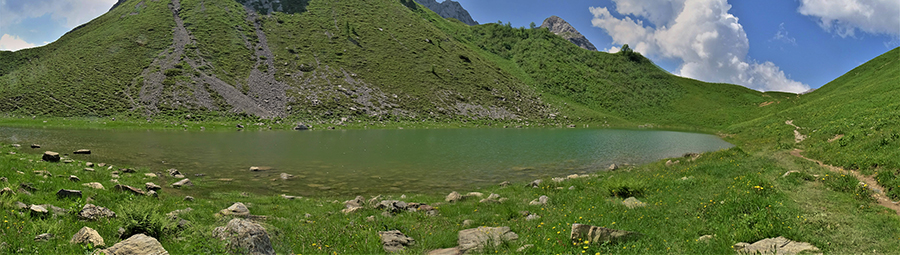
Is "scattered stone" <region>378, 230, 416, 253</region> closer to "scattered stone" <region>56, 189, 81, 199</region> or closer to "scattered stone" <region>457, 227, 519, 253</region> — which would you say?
"scattered stone" <region>457, 227, 519, 253</region>

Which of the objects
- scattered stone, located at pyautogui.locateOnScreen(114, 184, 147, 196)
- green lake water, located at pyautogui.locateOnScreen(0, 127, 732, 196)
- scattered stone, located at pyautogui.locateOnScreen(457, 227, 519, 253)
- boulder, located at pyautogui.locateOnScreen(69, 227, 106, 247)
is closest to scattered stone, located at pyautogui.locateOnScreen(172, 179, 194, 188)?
green lake water, located at pyautogui.locateOnScreen(0, 127, 732, 196)

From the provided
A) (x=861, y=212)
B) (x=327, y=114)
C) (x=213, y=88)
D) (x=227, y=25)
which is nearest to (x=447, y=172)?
(x=861, y=212)

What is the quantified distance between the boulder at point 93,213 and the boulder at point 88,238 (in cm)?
214

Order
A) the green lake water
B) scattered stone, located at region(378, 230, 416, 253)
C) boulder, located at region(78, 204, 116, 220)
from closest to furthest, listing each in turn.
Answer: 1. boulder, located at region(78, 204, 116, 220)
2. scattered stone, located at region(378, 230, 416, 253)
3. the green lake water

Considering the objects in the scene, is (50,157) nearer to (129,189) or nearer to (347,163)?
(129,189)

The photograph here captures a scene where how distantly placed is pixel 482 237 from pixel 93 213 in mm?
11168

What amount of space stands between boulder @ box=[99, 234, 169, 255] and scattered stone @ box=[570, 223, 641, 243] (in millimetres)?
9620

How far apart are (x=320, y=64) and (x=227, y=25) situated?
1331 inches

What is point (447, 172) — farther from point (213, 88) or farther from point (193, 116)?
point (213, 88)

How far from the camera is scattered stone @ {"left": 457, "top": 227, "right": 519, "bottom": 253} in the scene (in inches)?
405

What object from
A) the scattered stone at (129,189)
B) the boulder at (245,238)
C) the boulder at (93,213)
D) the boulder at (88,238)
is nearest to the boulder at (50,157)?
the scattered stone at (129,189)

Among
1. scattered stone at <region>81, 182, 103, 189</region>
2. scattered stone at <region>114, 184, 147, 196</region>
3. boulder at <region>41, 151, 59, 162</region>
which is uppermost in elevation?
boulder at <region>41, 151, 59, 162</region>

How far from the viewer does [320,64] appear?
98.8 meters

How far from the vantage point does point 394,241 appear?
10867 millimetres
